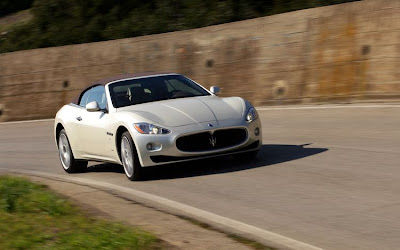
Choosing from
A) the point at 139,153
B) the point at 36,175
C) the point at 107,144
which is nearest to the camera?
the point at 139,153

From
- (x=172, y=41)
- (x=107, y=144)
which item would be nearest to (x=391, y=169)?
(x=107, y=144)

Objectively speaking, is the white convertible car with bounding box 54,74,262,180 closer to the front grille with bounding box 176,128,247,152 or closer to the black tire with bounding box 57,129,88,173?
the front grille with bounding box 176,128,247,152

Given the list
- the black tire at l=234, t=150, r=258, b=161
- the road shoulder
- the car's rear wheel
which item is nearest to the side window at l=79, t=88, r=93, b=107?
the car's rear wheel

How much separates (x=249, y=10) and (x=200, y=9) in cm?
157

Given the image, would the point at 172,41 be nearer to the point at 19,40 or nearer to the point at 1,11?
the point at 19,40

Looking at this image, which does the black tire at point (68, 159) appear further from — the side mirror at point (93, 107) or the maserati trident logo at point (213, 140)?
the maserati trident logo at point (213, 140)

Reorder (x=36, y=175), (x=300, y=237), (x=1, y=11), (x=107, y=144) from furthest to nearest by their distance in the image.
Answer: (x=1, y=11), (x=36, y=175), (x=107, y=144), (x=300, y=237)

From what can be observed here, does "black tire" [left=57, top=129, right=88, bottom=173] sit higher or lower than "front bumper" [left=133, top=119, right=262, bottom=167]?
lower

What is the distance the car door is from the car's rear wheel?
18.1 inches

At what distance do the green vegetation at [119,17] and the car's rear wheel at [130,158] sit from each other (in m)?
10.5

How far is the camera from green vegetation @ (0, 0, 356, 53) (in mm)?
23484

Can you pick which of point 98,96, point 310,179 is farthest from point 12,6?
point 310,179

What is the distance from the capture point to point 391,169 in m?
9.40

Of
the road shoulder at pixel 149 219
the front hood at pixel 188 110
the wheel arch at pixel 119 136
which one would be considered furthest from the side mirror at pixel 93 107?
the road shoulder at pixel 149 219
